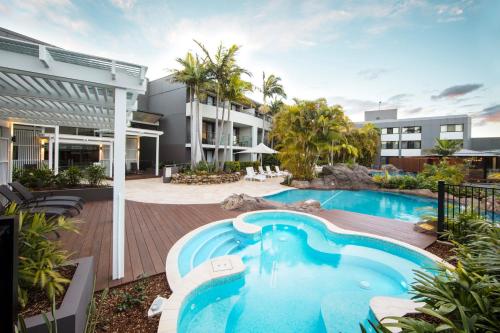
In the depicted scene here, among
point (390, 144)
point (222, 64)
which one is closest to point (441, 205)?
point (222, 64)

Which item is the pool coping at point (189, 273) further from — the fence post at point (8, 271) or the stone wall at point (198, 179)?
the stone wall at point (198, 179)

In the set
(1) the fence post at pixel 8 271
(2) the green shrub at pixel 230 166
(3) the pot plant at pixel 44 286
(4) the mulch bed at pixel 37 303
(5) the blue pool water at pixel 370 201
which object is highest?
(2) the green shrub at pixel 230 166

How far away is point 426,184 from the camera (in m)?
12.9

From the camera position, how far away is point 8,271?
1305 mm

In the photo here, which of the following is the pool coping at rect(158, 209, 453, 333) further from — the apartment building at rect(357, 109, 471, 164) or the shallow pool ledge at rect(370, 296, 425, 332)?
the apartment building at rect(357, 109, 471, 164)

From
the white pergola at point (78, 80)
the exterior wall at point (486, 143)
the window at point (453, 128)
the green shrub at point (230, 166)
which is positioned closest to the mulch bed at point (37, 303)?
the white pergola at point (78, 80)

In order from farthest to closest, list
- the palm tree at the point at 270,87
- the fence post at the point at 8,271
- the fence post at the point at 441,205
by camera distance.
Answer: the palm tree at the point at 270,87 → the fence post at the point at 441,205 → the fence post at the point at 8,271

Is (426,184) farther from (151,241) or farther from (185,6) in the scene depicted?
(185,6)

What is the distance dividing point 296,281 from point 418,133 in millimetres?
40442

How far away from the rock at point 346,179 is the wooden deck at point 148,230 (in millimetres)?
7670

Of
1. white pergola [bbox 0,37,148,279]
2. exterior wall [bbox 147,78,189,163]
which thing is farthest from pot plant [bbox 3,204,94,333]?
exterior wall [bbox 147,78,189,163]

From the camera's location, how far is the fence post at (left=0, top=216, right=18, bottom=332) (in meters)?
1.28

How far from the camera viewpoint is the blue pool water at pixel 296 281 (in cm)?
307

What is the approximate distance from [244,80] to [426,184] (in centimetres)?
1405
